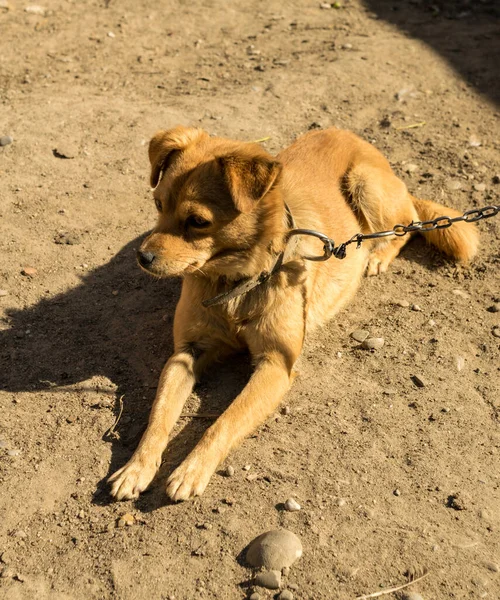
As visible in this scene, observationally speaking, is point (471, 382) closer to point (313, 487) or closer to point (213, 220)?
point (313, 487)

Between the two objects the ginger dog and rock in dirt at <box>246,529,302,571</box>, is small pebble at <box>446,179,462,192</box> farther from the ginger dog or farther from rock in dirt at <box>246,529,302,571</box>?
rock in dirt at <box>246,529,302,571</box>

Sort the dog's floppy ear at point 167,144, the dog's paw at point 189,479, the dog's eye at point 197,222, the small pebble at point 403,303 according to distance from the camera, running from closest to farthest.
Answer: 1. the dog's paw at point 189,479
2. the dog's eye at point 197,222
3. the dog's floppy ear at point 167,144
4. the small pebble at point 403,303

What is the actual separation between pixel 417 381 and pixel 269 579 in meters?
1.76

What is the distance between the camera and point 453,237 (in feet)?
17.8

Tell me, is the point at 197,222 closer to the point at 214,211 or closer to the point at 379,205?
the point at 214,211

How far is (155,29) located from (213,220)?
5636mm

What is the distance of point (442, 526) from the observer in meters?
3.43

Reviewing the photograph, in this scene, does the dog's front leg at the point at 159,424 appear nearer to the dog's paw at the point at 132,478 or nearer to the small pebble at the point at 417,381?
the dog's paw at the point at 132,478

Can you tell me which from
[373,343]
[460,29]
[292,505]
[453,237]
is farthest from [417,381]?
[460,29]

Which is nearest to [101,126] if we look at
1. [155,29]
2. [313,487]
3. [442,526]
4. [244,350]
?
[155,29]

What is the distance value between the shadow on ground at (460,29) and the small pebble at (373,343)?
414 cm

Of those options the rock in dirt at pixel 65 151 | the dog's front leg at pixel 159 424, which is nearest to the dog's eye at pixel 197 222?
the dog's front leg at pixel 159 424

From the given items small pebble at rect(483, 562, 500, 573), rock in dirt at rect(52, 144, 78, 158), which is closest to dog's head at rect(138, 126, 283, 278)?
small pebble at rect(483, 562, 500, 573)

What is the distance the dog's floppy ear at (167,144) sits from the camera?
4.25 meters
